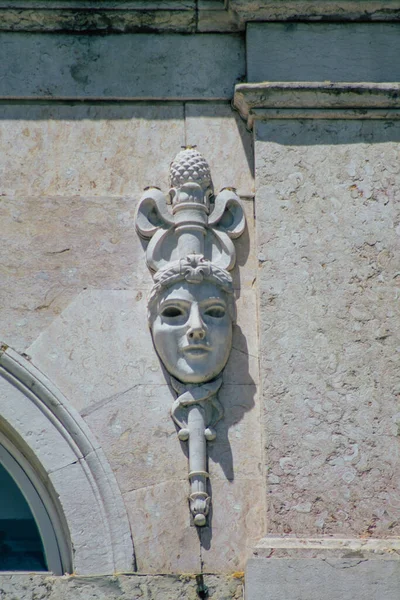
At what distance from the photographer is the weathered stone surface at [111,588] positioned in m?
7.34

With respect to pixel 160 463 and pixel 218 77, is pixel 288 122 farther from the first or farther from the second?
pixel 160 463

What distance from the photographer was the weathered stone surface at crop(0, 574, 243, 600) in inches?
289

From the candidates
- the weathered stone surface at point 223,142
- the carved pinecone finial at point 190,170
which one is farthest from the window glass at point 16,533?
the weathered stone surface at point 223,142

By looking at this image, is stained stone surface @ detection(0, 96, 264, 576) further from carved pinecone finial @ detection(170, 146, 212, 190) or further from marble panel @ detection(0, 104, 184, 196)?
carved pinecone finial @ detection(170, 146, 212, 190)

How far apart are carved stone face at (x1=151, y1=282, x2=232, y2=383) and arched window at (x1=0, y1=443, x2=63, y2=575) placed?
0.86 m

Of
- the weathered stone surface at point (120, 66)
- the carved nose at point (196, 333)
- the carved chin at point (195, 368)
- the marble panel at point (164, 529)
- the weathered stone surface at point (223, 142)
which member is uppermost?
the weathered stone surface at point (120, 66)

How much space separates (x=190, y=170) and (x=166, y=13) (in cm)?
90

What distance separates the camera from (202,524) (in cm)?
751

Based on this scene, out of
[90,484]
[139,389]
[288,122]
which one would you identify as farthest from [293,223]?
[90,484]

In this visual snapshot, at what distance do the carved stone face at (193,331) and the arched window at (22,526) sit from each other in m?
0.86

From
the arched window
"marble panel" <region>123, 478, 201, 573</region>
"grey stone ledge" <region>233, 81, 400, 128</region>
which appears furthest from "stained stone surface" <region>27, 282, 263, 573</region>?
"grey stone ledge" <region>233, 81, 400, 128</region>

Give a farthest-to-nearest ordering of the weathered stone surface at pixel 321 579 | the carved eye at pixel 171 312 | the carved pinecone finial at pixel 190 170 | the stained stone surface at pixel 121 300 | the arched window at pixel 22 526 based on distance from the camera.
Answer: the carved pinecone finial at pixel 190 170 → the carved eye at pixel 171 312 → the arched window at pixel 22 526 → the stained stone surface at pixel 121 300 → the weathered stone surface at pixel 321 579

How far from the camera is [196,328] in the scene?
771cm

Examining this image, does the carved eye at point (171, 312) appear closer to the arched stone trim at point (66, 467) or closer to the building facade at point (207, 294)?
the building facade at point (207, 294)
